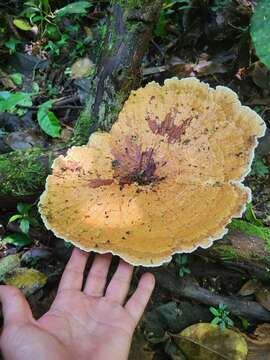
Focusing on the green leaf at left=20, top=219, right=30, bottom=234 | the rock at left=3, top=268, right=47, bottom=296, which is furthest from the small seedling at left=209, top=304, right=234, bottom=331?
the green leaf at left=20, top=219, right=30, bottom=234

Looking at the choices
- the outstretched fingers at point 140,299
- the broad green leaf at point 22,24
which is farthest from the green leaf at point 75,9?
the outstretched fingers at point 140,299

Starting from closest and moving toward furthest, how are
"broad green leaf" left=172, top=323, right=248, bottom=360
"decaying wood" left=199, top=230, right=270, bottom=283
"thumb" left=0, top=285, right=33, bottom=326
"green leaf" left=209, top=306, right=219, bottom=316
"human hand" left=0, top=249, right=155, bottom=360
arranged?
"human hand" left=0, top=249, right=155, bottom=360 < "thumb" left=0, top=285, right=33, bottom=326 < "broad green leaf" left=172, top=323, right=248, bottom=360 < "decaying wood" left=199, top=230, right=270, bottom=283 < "green leaf" left=209, top=306, right=219, bottom=316

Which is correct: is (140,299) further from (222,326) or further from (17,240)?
(17,240)

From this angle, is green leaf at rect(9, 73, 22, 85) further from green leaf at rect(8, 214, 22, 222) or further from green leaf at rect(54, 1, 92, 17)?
green leaf at rect(8, 214, 22, 222)

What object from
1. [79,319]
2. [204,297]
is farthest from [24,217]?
[204,297]

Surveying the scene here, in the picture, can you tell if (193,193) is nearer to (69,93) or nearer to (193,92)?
(193,92)

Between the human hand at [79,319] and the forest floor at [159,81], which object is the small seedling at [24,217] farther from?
the human hand at [79,319]
